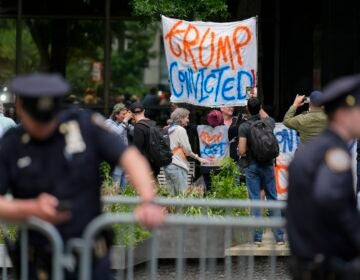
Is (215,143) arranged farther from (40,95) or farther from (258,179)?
(40,95)

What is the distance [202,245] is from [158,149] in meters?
6.94

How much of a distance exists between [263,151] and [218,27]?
2.92 m

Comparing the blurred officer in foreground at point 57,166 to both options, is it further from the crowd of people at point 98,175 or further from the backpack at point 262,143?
the backpack at point 262,143

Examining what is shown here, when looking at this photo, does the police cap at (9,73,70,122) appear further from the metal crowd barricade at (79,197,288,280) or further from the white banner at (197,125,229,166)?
the white banner at (197,125,229,166)

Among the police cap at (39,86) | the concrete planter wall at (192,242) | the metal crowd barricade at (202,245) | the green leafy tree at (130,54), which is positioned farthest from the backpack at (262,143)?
the green leafy tree at (130,54)

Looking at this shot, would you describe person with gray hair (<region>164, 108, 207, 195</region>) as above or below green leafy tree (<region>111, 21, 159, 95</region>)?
below

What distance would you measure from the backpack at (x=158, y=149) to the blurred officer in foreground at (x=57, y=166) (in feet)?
25.4

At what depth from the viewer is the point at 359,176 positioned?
1303 centimetres

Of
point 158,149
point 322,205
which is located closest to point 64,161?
point 322,205

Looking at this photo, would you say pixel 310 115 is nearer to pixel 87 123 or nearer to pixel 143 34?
pixel 87 123

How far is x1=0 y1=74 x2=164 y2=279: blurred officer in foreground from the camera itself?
496 centimetres

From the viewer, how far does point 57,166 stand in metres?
5.07

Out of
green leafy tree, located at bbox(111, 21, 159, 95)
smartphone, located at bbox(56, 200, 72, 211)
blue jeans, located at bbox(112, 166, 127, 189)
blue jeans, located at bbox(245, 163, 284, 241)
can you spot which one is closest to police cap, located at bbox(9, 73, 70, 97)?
smartphone, located at bbox(56, 200, 72, 211)

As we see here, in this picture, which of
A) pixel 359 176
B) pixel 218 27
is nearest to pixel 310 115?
pixel 359 176
